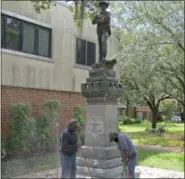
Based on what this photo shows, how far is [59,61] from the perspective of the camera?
16.1 m

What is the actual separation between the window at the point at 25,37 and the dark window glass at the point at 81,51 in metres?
2.10

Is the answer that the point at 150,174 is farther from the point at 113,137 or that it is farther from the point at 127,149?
the point at 127,149

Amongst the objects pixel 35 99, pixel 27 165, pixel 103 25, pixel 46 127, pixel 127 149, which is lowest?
pixel 27 165

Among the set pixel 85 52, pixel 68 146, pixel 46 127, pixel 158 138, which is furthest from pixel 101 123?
pixel 158 138

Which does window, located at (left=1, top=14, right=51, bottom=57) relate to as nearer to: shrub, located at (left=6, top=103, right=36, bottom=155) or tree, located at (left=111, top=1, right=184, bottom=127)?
shrub, located at (left=6, top=103, right=36, bottom=155)

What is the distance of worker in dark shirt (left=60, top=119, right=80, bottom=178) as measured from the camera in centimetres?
761

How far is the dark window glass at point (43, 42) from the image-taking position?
15.0 meters

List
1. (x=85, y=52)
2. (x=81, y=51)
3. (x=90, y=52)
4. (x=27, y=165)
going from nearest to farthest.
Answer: (x=27, y=165) < (x=81, y=51) < (x=85, y=52) < (x=90, y=52)

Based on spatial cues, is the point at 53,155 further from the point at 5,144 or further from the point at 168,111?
the point at 168,111

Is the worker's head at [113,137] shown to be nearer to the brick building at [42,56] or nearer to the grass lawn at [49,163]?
the grass lawn at [49,163]

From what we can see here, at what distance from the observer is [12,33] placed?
13.6m

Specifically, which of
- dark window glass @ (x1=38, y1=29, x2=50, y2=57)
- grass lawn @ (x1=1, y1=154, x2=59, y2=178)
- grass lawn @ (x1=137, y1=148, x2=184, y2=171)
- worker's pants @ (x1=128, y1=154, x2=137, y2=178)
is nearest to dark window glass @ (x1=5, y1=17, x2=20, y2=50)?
dark window glass @ (x1=38, y1=29, x2=50, y2=57)

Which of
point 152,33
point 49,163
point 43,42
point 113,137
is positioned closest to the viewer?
point 113,137

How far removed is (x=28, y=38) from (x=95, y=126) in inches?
259
